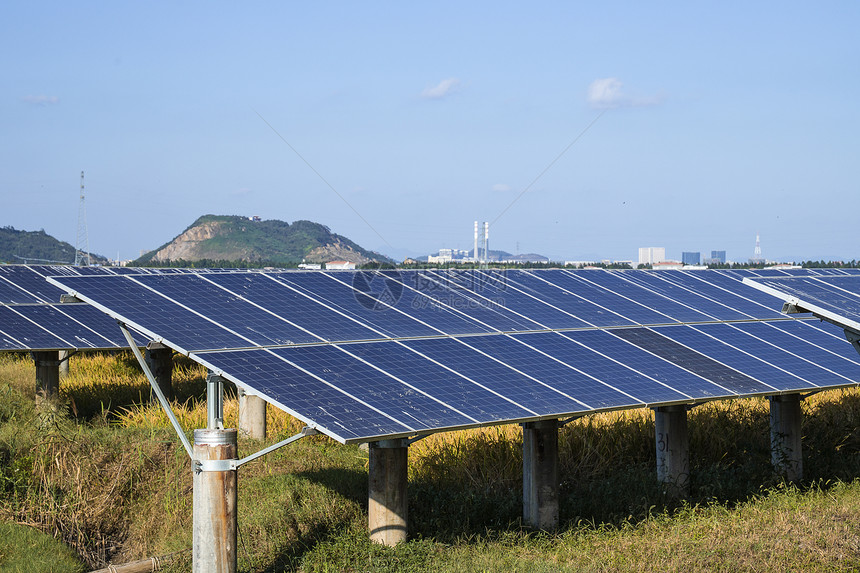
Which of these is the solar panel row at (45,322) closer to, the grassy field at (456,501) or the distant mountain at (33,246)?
the grassy field at (456,501)

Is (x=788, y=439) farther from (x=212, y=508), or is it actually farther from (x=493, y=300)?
(x=212, y=508)

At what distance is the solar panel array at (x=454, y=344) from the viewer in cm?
953

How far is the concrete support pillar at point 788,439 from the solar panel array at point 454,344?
1.12m

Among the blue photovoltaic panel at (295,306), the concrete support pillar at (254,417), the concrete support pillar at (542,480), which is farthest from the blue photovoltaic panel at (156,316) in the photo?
the concrete support pillar at (254,417)

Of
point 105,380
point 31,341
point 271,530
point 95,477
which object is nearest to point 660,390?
point 271,530

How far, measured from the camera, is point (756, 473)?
594 inches

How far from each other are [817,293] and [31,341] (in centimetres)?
1456

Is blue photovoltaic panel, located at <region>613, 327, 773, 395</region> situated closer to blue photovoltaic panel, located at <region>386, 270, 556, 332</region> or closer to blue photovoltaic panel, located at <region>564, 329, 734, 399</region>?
blue photovoltaic panel, located at <region>564, 329, 734, 399</region>

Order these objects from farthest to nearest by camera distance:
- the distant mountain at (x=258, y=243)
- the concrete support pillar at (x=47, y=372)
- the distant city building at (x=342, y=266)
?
the distant mountain at (x=258, y=243) < the distant city building at (x=342, y=266) < the concrete support pillar at (x=47, y=372)

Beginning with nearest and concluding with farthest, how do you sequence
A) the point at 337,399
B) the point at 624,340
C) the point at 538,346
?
the point at 337,399 < the point at 538,346 < the point at 624,340

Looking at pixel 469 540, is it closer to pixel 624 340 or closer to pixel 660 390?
pixel 660 390

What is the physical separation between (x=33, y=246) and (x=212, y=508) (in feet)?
411

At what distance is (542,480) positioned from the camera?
12.1m

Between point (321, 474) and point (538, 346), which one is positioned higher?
point (538, 346)
